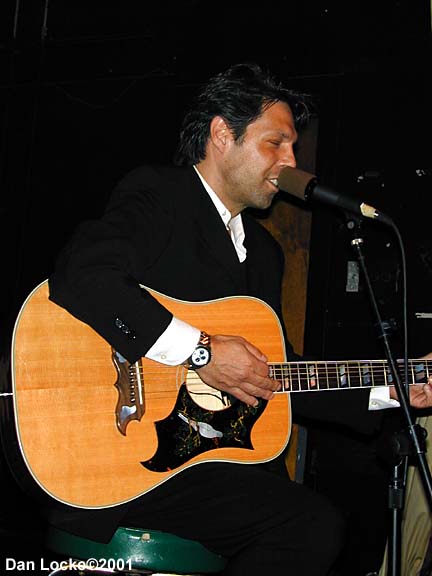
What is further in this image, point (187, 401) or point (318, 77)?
point (318, 77)

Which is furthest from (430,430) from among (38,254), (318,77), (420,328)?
(38,254)

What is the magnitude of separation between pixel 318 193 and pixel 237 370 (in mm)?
634

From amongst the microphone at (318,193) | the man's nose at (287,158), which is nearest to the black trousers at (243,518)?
the microphone at (318,193)

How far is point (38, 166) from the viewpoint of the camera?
16.4ft

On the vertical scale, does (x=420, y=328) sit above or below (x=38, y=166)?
below

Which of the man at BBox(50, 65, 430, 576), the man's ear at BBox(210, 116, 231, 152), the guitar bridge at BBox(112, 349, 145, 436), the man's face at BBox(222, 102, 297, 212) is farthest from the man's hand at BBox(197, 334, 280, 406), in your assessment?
the man's ear at BBox(210, 116, 231, 152)

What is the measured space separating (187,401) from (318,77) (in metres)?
2.77

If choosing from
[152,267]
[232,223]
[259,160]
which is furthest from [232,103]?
[152,267]

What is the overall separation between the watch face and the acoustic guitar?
8 centimetres

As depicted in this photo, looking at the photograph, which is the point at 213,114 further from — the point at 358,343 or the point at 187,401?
the point at 358,343

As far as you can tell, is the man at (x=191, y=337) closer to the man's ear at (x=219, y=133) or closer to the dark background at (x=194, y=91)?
the man's ear at (x=219, y=133)

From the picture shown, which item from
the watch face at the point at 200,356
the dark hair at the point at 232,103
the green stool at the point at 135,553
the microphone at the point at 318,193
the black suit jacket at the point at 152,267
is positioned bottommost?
the green stool at the point at 135,553

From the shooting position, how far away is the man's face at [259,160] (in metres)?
2.98

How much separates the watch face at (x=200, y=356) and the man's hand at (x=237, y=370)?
0.02 meters
